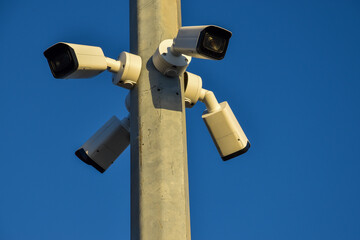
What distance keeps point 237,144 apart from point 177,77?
76 centimetres

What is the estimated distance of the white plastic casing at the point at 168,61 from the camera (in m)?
3.33

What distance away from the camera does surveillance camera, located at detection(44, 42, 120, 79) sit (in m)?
3.21

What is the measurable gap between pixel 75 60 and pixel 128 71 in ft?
1.18

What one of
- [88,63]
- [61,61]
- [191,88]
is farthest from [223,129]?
[61,61]

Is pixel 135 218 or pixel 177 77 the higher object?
pixel 177 77

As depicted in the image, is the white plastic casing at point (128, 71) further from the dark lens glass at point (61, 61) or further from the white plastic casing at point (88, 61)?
the dark lens glass at point (61, 61)

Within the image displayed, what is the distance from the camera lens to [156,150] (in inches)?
124

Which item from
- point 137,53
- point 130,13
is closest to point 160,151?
point 137,53

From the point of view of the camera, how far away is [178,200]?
10.1ft

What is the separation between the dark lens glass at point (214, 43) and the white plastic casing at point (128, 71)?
2.01 feet

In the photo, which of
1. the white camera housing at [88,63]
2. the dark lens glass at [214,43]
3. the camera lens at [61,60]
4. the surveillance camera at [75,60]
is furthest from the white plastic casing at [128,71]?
the dark lens glass at [214,43]

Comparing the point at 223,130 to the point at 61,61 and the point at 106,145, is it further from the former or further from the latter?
the point at 61,61

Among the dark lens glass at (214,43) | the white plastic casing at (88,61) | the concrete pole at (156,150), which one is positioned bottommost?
the concrete pole at (156,150)

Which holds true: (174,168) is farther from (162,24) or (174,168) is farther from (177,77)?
(162,24)
